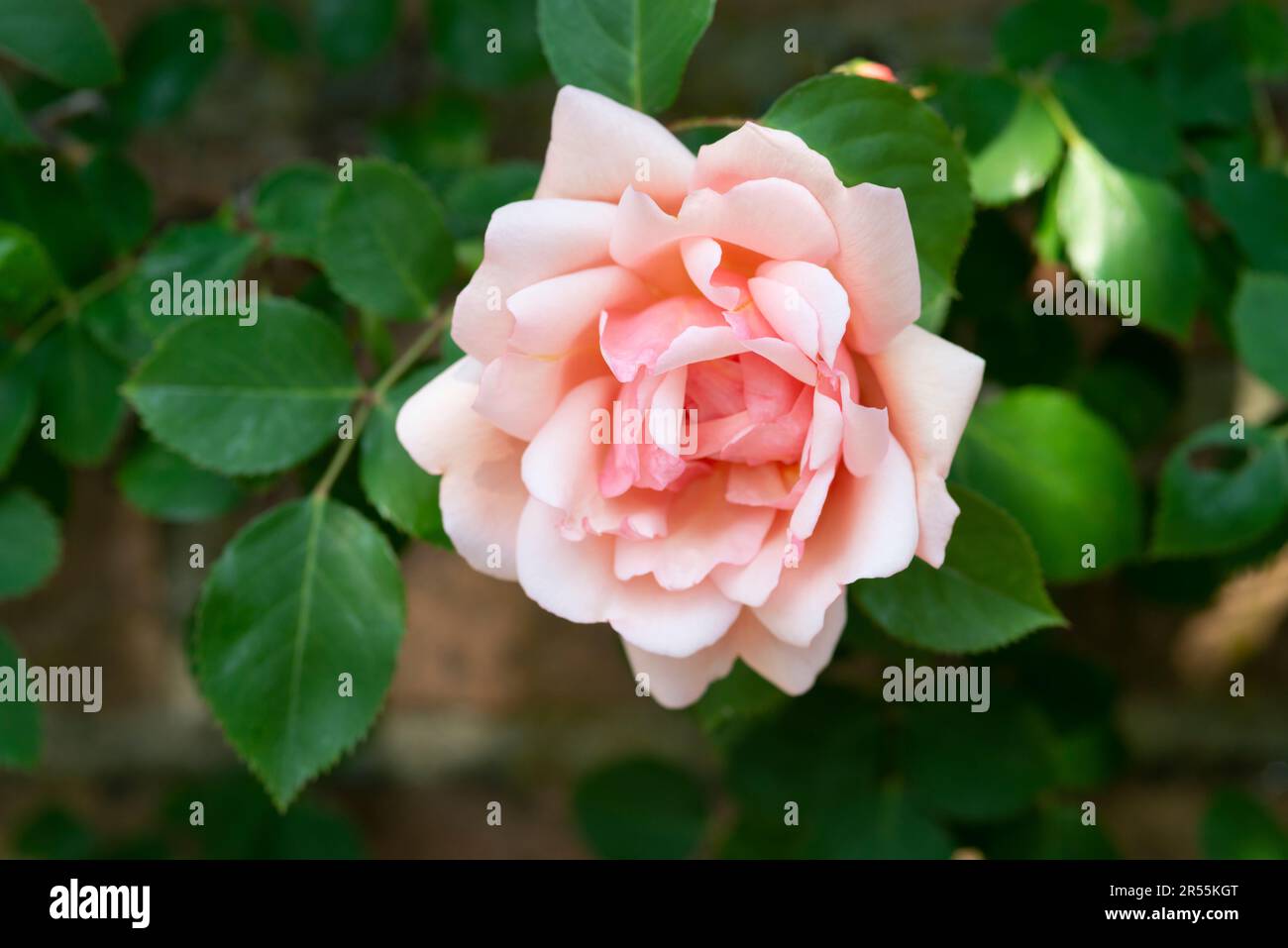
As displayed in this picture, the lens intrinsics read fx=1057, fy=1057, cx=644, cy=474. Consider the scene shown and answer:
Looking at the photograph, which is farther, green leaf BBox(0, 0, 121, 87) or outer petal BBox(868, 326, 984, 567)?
green leaf BBox(0, 0, 121, 87)

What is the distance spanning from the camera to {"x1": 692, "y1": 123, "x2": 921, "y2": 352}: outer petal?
1.10ft

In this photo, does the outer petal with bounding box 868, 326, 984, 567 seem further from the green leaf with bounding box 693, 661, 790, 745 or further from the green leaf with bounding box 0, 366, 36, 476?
the green leaf with bounding box 0, 366, 36, 476

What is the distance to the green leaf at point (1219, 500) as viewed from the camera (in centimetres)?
52

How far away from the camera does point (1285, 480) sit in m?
0.53

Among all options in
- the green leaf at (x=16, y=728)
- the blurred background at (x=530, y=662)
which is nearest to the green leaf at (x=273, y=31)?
the blurred background at (x=530, y=662)

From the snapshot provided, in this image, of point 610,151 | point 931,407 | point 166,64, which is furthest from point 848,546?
point 166,64

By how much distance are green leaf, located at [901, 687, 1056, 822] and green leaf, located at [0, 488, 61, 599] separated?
51 cm

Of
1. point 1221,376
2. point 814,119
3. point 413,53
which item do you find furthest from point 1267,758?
point 413,53

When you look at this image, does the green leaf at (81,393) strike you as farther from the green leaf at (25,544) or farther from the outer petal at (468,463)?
the outer petal at (468,463)

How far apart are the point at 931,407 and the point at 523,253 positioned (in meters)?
0.14

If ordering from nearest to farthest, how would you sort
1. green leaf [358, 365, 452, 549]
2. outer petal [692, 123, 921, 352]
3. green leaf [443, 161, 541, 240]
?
outer petal [692, 123, 921, 352], green leaf [358, 365, 452, 549], green leaf [443, 161, 541, 240]

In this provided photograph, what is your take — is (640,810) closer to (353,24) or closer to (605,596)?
(605,596)

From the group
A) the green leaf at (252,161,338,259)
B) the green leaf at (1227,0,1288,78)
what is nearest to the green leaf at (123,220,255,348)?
the green leaf at (252,161,338,259)

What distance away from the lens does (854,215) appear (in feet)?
1.11
